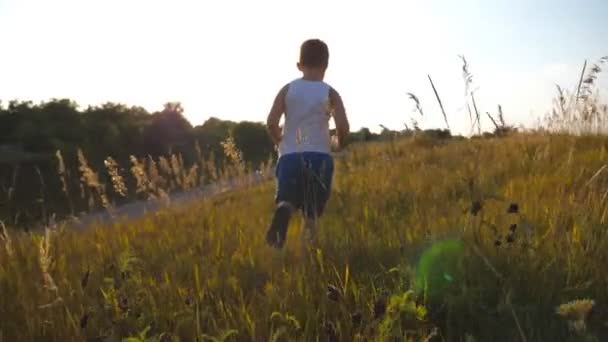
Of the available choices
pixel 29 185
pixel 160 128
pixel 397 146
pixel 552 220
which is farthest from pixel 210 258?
pixel 160 128

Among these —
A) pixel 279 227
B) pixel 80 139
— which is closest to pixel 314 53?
pixel 279 227

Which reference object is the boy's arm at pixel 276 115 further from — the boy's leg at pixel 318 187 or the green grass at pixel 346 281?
the green grass at pixel 346 281

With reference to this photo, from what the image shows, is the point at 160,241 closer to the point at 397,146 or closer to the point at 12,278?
the point at 12,278

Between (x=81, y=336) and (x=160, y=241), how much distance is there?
184cm

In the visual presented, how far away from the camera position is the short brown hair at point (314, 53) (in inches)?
173

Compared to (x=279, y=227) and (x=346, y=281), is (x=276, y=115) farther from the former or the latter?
(x=346, y=281)

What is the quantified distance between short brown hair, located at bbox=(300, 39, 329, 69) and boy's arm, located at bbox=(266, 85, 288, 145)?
0.24m

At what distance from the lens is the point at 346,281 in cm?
236

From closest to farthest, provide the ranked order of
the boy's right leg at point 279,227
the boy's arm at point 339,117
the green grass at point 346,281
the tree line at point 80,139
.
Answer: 1. the green grass at point 346,281
2. the boy's right leg at point 279,227
3. the boy's arm at point 339,117
4. the tree line at point 80,139

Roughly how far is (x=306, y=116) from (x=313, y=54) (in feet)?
1.51

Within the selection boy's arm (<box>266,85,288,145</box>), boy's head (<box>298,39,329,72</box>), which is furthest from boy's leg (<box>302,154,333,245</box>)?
boy's head (<box>298,39,329,72</box>)

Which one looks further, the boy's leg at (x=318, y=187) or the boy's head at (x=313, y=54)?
the boy's head at (x=313, y=54)

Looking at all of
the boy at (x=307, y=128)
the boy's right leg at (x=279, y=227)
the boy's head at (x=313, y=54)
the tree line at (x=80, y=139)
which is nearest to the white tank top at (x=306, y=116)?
the boy at (x=307, y=128)

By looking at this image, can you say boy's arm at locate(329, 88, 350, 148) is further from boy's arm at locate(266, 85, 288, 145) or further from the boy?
boy's arm at locate(266, 85, 288, 145)
